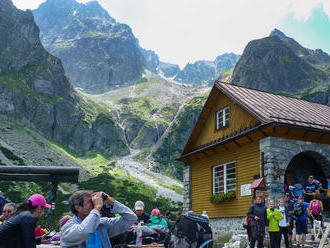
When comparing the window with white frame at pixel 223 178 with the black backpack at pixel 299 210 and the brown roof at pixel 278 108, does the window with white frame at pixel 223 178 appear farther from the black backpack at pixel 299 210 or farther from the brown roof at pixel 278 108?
the black backpack at pixel 299 210

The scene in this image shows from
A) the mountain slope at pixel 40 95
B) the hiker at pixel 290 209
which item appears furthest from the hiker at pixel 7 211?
the mountain slope at pixel 40 95

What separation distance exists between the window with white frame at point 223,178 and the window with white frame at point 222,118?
2.13 m

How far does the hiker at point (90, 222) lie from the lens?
10.5 feet

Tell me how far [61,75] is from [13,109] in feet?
74.6

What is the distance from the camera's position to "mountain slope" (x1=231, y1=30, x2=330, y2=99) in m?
94.2

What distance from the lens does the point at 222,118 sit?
17.3m

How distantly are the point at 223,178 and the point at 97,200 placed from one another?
526 inches

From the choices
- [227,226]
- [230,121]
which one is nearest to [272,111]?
[230,121]

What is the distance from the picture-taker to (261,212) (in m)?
9.19

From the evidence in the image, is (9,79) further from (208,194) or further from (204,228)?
(204,228)

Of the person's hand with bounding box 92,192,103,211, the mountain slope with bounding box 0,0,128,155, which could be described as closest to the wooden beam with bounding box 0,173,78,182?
the person's hand with bounding box 92,192,103,211

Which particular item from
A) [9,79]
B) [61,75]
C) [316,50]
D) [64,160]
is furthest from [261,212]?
[316,50]

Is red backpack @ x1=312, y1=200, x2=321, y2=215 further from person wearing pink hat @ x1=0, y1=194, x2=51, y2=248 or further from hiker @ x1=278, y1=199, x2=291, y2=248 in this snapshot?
person wearing pink hat @ x1=0, y1=194, x2=51, y2=248

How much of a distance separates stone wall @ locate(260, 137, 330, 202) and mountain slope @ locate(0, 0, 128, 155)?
76.2 m
